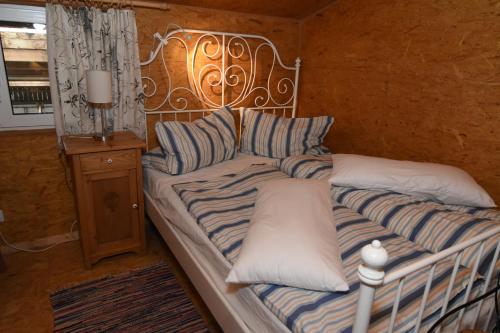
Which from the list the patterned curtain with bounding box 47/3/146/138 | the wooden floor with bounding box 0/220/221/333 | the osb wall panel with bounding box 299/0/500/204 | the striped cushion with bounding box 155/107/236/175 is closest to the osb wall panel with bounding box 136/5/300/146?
the patterned curtain with bounding box 47/3/146/138

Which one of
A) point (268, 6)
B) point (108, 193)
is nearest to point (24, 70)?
point (108, 193)

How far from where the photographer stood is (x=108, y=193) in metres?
2.04

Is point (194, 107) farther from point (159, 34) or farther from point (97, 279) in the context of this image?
point (97, 279)

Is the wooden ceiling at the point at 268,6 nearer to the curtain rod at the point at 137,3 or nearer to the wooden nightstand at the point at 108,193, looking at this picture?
the curtain rod at the point at 137,3

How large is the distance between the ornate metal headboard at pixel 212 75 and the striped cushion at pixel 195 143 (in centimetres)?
32

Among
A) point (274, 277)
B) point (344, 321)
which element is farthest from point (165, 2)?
point (344, 321)

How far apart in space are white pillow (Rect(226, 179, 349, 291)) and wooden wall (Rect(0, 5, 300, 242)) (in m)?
1.65

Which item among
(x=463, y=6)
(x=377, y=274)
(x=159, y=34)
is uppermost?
(x=463, y=6)

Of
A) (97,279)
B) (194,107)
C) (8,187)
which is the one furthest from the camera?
(194,107)

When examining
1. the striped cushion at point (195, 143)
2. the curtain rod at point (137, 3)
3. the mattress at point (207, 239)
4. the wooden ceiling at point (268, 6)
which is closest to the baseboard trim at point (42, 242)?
the mattress at point (207, 239)

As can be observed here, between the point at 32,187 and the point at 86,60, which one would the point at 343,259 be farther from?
the point at 32,187

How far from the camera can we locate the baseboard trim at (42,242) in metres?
2.25

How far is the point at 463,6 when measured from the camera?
6.03 ft

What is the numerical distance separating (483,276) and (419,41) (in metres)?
1.50
